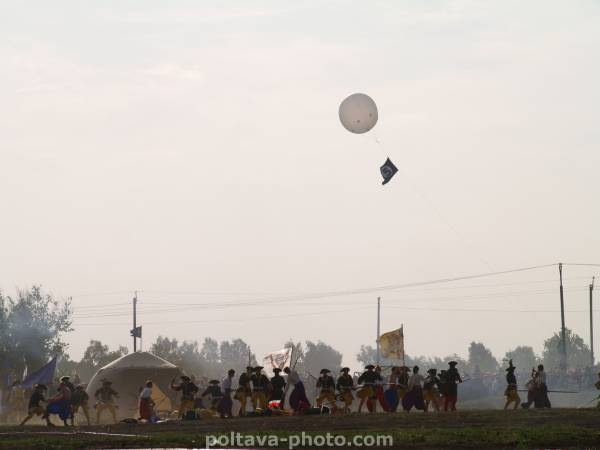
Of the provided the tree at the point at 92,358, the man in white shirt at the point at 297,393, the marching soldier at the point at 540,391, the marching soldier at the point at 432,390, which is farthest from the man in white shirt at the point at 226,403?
the tree at the point at 92,358

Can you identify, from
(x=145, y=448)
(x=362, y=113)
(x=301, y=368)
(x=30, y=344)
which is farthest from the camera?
(x=301, y=368)

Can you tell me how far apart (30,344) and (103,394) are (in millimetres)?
31719

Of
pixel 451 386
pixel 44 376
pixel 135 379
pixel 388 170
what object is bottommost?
pixel 451 386

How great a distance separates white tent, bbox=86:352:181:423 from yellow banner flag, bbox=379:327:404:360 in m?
9.87

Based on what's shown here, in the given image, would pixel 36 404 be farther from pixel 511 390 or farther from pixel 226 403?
pixel 511 390

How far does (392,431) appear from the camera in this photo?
28.1m

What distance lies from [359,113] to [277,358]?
627 inches

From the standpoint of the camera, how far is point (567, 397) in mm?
60500

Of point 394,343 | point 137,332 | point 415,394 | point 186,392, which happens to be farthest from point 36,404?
point 137,332

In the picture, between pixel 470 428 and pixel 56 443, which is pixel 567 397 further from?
pixel 56 443

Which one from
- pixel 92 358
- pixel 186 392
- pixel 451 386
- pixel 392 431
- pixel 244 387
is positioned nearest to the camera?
pixel 392 431

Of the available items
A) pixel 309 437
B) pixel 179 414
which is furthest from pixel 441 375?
pixel 309 437

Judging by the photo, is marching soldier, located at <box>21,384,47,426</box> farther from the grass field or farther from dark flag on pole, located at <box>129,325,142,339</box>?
dark flag on pole, located at <box>129,325,142,339</box>

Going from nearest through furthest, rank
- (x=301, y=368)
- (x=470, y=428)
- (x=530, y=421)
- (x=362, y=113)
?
(x=470, y=428) < (x=530, y=421) < (x=362, y=113) < (x=301, y=368)
